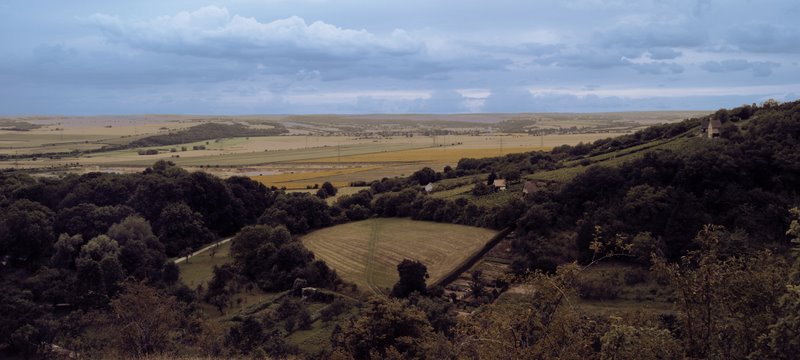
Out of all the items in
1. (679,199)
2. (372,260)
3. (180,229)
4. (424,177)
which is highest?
(679,199)

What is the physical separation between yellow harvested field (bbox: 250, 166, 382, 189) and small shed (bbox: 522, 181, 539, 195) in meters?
24.3

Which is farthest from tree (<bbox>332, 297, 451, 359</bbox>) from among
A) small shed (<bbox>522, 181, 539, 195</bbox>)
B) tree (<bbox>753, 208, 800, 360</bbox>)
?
small shed (<bbox>522, 181, 539, 195</bbox>)

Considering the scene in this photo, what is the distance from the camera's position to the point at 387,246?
39250 mm

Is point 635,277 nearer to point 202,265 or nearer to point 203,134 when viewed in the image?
point 202,265

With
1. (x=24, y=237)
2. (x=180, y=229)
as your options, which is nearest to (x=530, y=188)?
(x=180, y=229)

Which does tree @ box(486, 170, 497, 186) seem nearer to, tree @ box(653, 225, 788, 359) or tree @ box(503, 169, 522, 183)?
tree @ box(503, 169, 522, 183)

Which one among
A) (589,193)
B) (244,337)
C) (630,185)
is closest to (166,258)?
(244,337)

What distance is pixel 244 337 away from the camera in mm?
23406

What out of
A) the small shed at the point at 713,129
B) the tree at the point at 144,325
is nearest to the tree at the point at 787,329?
the tree at the point at 144,325

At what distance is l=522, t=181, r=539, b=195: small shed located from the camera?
146ft

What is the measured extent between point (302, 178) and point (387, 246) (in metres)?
32.4

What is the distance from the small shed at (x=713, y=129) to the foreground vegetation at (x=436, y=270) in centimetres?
181

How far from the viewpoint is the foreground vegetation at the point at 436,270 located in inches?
341

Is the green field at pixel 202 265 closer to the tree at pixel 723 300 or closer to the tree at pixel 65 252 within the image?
the tree at pixel 65 252
